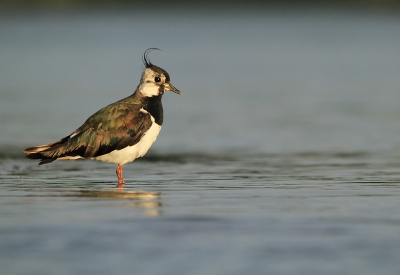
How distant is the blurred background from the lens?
655 inches

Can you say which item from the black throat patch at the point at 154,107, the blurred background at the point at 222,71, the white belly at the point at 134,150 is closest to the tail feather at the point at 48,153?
the white belly at the point at 134,150

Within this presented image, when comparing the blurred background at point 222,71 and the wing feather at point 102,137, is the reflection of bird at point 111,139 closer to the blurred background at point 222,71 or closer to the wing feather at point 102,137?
the wing feather at point 102,137

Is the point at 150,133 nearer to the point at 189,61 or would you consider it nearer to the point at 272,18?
the point at 189,61

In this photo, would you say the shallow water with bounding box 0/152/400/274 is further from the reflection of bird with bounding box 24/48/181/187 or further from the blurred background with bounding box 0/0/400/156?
the blurred background with bounding box 0/0/400/156

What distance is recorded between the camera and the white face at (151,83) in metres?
11.8

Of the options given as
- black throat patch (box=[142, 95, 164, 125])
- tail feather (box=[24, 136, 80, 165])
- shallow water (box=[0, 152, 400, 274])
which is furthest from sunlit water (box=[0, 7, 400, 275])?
black throat patch (box=[142, 95, 164, 125])

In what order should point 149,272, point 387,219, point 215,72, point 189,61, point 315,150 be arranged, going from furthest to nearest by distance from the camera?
point 189,61 → point 215,72 → point 315,150 → point 387,219 → point 149,272

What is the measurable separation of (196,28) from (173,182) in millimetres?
42267

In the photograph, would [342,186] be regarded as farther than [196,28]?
No

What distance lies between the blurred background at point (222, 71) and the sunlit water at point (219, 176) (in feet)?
0.28

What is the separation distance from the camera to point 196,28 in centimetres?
5291

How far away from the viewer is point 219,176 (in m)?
11.7

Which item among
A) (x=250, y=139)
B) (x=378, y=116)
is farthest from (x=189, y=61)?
(x=250, y=139)

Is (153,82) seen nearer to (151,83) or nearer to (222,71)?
(151,83)
